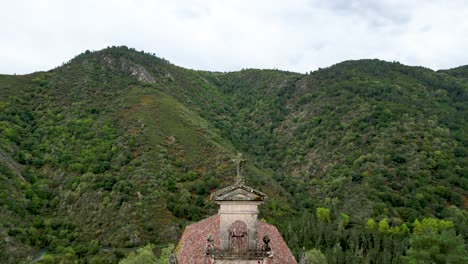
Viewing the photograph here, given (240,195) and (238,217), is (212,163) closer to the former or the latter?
(238,217)

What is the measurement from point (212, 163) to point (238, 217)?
6667 cm

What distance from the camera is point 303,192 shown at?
94.8m

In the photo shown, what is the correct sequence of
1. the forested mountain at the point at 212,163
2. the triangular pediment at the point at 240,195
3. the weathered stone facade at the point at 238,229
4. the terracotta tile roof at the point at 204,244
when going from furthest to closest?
the forested mountain at the point at 212,163 < the terracotta tile roof at the point at 204,244 < the triangular pediment at the point at 240,195 < the weathered stone facade at the point at 238,229

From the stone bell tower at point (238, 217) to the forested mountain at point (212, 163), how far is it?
3118 cm

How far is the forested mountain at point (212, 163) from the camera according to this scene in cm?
6519

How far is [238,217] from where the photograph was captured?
2167 centimetres

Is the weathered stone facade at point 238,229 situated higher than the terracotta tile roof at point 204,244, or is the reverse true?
the weathered stone facade at point 238,229

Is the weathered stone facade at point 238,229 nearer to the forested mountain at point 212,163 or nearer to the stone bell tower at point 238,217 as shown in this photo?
the stone bell tower at point 238,217

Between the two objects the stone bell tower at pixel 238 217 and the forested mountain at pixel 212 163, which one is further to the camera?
the forested mountain at pixel 212 163

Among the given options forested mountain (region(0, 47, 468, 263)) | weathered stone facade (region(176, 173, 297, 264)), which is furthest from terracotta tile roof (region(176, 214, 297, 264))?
forested mountain (region(0, 47, 468, 263))

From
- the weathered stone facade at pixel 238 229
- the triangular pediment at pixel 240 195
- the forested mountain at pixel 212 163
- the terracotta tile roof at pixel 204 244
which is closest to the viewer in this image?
the weathered stone facade at pixel 238 229

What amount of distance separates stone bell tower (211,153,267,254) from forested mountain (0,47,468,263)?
31183 mm

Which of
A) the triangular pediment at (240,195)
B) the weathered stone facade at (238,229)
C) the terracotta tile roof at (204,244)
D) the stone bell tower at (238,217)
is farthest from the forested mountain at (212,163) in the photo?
the triangular pediment at (240,195)

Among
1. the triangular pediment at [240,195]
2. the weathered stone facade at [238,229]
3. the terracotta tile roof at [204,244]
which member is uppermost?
the triangular pediment at [240,195]
